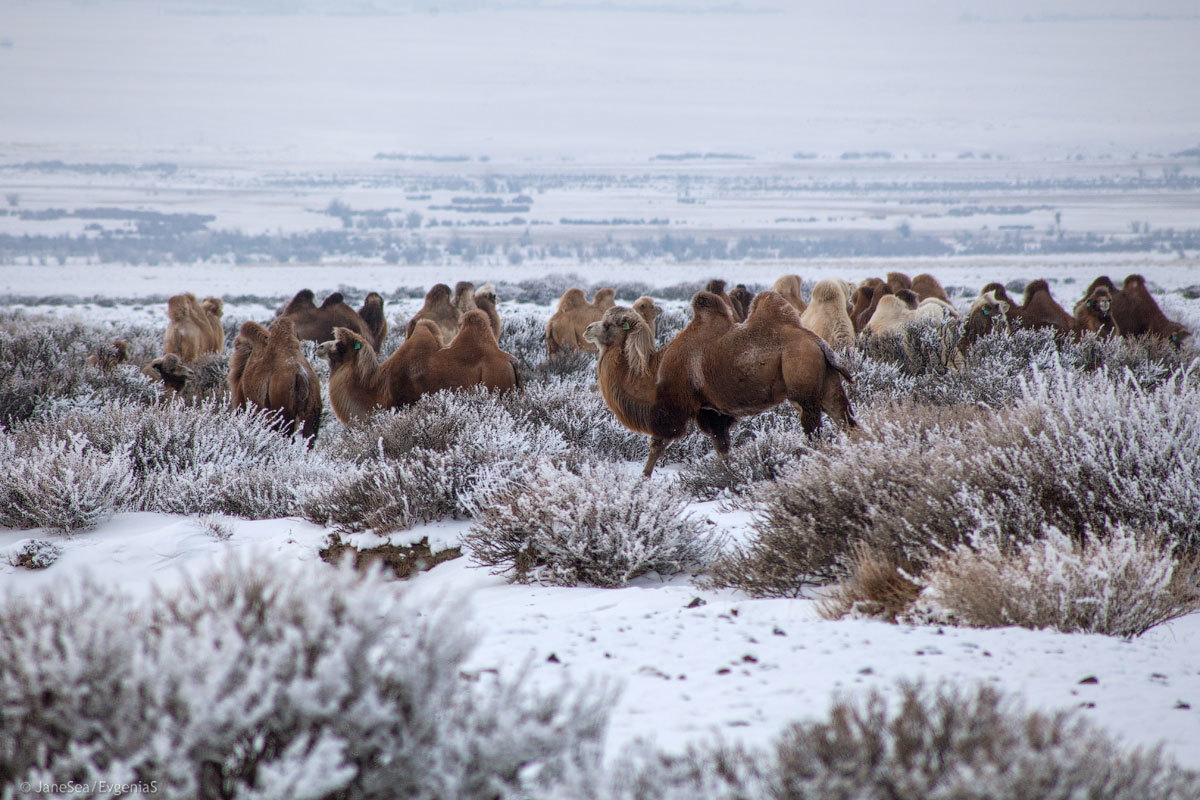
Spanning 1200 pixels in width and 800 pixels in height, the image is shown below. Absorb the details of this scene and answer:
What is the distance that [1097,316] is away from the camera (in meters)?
11.7

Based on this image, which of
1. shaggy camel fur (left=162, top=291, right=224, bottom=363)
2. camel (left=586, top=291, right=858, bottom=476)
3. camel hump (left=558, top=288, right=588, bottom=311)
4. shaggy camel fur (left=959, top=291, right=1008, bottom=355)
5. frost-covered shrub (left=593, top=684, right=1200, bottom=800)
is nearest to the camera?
frost-covered shrub (left=593, top=684, right=1200, bottom=800)

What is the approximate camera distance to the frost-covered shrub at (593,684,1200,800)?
1.83m

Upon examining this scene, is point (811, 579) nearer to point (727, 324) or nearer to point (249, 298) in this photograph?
point (727, 324)

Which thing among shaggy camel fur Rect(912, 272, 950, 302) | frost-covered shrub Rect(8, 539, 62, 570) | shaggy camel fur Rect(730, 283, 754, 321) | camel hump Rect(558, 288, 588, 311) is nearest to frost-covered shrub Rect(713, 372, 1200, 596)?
frost-covered shrub Rect(8, 539, 62, 570)

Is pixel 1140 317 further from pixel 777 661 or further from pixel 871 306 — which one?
pixel 777 661

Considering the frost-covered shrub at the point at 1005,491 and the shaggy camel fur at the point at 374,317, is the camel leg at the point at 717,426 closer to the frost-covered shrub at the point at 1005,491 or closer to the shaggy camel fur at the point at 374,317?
the frost-covered shrub at the point at 1005,491

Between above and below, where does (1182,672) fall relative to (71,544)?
above

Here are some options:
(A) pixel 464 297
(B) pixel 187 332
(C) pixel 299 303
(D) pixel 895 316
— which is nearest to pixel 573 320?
(A) pixel 464 297

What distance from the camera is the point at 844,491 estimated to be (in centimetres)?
469

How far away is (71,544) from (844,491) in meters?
4.79

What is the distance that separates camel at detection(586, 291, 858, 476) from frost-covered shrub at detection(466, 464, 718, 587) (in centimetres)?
120

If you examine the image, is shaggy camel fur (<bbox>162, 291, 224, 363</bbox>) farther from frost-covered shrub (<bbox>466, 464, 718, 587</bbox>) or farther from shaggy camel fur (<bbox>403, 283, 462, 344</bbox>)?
frost-covered shrub (<bbox>466, 464, 718, 587</bbox>)

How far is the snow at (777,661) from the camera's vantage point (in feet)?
8.11

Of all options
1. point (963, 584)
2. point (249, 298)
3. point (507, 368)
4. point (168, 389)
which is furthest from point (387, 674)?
point (249, 298)
